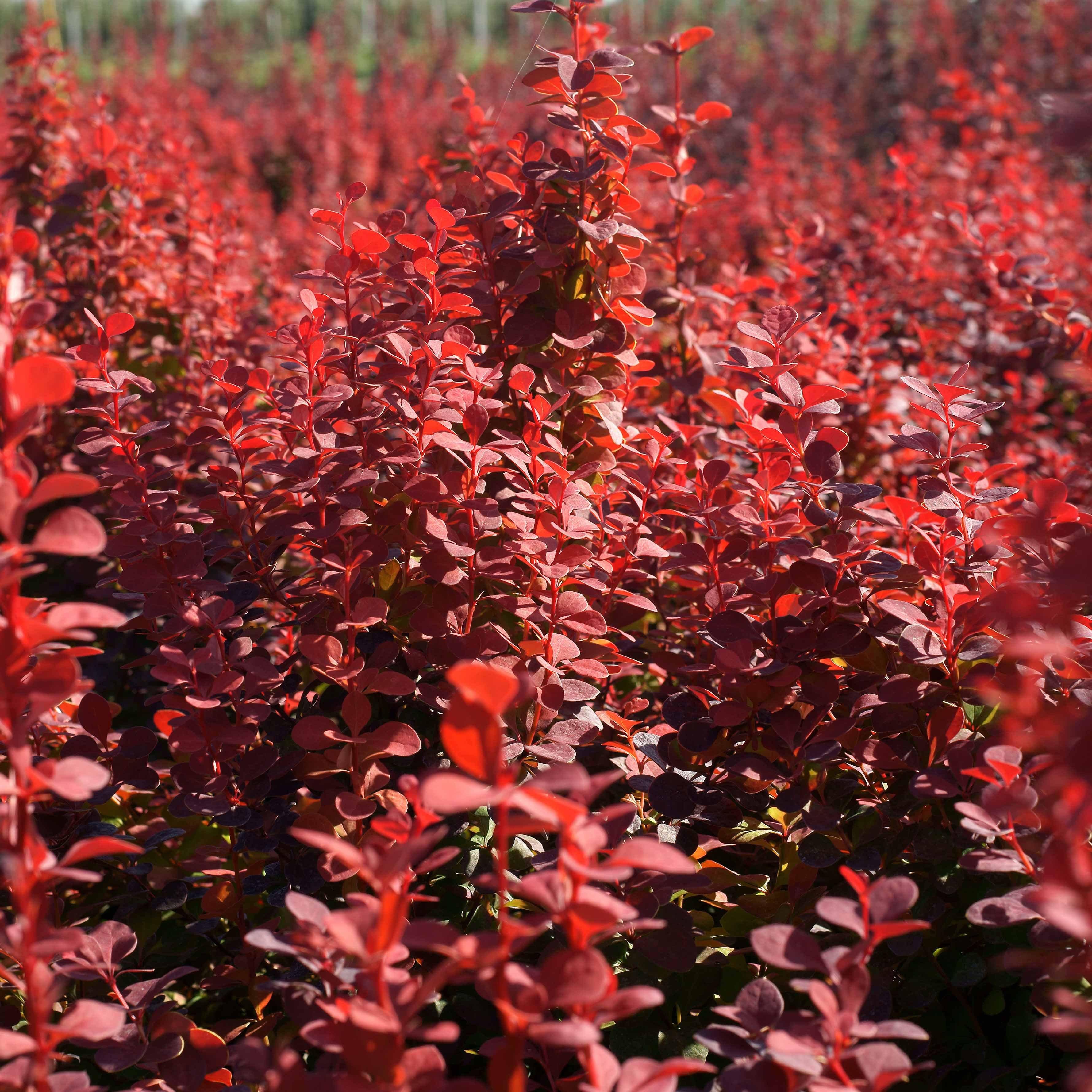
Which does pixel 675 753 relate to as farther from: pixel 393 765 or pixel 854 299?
pixel 854 299

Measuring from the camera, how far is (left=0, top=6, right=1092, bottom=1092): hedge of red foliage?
0.91m

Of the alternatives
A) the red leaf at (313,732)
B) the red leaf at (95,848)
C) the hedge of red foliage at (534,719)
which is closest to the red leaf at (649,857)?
the hedge of red foliage at (534,719)

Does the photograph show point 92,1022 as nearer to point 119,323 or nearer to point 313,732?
point 313,732

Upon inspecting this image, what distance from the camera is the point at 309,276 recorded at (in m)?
1.49

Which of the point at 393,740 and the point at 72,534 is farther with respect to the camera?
the point at 393,740

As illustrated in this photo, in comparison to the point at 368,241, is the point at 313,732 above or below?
below

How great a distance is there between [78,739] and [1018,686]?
1206 mm

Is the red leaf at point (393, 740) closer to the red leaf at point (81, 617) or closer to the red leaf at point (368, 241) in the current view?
the red leaf at point (81, 617)

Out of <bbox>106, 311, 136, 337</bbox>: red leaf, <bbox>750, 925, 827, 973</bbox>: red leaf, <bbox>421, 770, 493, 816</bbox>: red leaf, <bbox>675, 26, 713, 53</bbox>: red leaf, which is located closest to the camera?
<bbox>421, 770, 493, 816</bbox>: red leaf

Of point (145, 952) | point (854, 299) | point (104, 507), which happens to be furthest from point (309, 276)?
point (854, 299)

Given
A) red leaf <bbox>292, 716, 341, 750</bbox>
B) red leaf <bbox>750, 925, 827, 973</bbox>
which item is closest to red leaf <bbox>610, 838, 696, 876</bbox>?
red leaf <bbox>750, 925, 827, 973</bbox>

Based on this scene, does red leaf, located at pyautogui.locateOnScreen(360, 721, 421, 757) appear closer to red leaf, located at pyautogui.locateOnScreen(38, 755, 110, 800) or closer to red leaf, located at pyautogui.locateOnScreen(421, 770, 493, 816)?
red leaf, located at pyautogui.locateOnScreen(38, 755, 110, 800)

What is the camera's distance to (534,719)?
54.9 inches

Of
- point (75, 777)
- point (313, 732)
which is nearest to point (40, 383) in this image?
point (75, 777)
